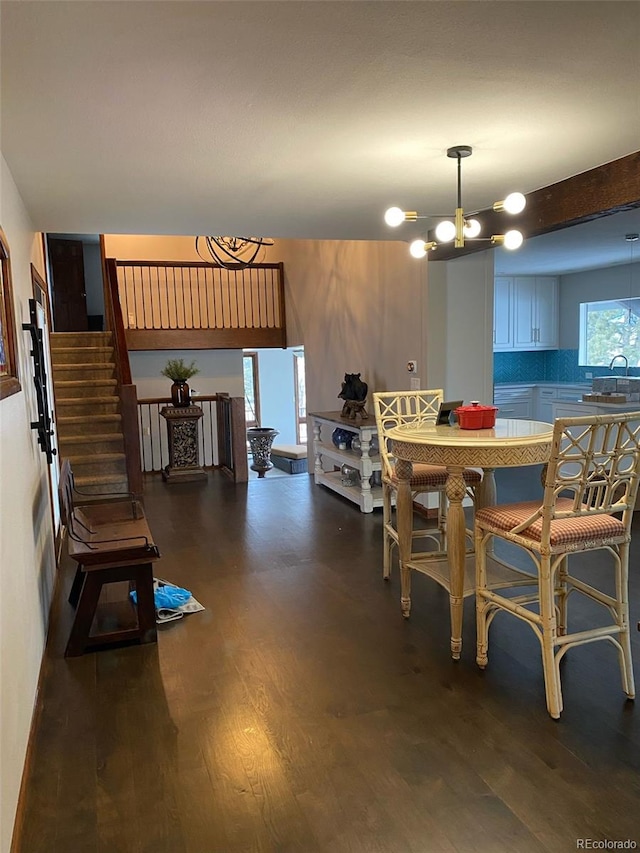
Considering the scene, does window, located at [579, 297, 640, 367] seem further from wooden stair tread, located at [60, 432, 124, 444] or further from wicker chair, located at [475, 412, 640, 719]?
wooden stair tread, located at [60, 432, 124, 444]

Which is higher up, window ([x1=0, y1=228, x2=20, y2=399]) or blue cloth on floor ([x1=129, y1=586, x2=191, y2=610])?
window ([x1=0, y1=228, x2=20, y2=399])

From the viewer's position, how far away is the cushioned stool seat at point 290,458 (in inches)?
440

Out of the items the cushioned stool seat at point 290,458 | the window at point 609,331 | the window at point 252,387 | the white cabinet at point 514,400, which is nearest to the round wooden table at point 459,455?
the window at point 609,331

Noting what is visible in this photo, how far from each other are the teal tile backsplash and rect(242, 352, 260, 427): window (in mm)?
5727

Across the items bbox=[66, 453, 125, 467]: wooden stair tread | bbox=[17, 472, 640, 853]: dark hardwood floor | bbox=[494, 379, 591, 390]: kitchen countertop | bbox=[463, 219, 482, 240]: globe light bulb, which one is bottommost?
bbox=[17, 472, 640, 853]: dark hardwood floor

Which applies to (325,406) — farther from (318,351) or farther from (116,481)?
(116,481)

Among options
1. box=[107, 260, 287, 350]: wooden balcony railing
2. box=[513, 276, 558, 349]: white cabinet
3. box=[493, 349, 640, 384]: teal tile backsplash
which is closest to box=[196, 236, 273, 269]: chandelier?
box=[107, 260, 287, 350]: wooden balcony railing

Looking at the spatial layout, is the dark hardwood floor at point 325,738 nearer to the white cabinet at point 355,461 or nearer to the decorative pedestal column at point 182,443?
the white cabinet at point 355,461

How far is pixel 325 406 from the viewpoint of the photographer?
769cm

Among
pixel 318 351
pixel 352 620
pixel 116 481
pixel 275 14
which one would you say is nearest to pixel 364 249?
pixel 318 351

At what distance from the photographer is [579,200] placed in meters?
3.35

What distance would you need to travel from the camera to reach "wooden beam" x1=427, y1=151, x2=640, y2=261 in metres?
3.03

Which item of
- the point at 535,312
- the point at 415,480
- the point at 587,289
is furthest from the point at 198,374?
the point at 415,480

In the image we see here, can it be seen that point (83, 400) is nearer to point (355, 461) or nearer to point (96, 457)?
point (96, 457)
